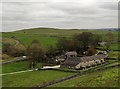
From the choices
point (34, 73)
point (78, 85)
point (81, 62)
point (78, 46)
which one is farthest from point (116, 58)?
point (78, 85)

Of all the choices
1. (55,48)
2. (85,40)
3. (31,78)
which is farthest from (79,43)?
(31,78)

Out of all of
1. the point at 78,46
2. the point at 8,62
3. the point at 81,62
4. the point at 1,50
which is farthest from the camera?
the point at 78,46

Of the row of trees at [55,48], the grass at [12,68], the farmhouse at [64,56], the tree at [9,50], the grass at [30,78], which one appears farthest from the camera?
the tree at [9,50]

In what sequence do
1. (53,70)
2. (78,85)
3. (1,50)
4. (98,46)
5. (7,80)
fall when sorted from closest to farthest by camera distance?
(78,85) → (7,80) → (53,70) → (1,50) → (98,46)

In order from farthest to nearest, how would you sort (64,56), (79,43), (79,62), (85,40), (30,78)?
(85,40)
(79,43)
(64,56)
(79,62)
(30,78)

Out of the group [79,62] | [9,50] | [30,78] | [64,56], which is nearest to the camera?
[30,78]

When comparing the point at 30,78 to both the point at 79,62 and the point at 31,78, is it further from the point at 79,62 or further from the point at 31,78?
the point at 79,62

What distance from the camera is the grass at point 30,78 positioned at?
30.8m

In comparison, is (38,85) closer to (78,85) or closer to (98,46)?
(78,85)

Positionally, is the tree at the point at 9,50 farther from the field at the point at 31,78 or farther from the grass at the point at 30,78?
the grass at the point at 30,78

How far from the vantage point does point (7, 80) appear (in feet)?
109

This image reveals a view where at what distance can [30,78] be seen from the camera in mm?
34312

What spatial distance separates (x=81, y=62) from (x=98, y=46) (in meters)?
32.2

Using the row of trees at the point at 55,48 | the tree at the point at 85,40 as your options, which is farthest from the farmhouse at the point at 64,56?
the tree at the point at 85,40
